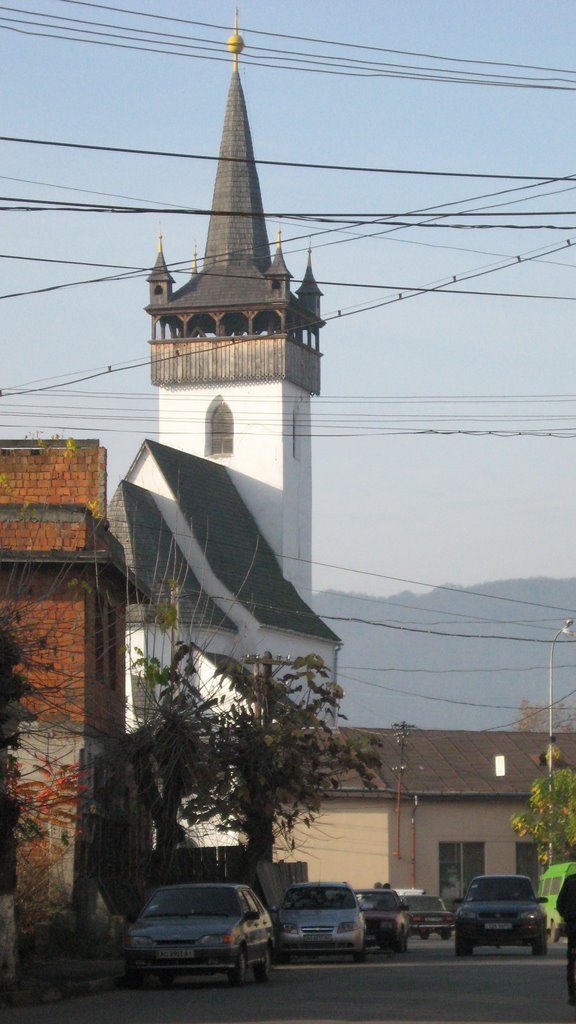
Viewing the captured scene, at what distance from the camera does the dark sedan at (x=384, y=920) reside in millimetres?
32125

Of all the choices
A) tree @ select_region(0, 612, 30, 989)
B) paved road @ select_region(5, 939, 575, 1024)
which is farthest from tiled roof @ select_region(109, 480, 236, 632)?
tree @ select_region(0, 612, 30, 989)

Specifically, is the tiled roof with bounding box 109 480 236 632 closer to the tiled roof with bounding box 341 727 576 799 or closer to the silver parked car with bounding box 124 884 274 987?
the tiled roof with bounding box 341 727 576 799

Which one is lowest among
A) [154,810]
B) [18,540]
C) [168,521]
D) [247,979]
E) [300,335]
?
[247,979]

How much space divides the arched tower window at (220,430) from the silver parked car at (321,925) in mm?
52939

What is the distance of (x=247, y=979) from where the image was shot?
22766mm

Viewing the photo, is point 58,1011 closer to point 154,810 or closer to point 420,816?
point 154,810

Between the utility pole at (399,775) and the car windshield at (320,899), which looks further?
the utility pole at (399,775)

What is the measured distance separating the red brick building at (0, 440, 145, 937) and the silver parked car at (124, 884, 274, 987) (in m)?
4.86

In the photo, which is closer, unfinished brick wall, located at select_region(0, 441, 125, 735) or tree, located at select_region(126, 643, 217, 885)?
unfinished brick wall, located at select_region(0, 441, 125, 735)

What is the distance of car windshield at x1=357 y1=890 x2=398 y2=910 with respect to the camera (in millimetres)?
32688

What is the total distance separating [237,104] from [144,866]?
5955 cm

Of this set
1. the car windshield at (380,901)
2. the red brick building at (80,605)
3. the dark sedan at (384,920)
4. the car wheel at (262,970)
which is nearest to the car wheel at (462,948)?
the dark sedan at (384,920)

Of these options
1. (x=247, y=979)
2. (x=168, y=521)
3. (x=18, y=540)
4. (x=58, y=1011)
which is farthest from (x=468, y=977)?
(x=168, y=521)

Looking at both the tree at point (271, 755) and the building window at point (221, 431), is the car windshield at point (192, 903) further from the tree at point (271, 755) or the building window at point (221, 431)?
the building window at point (221, 431)
